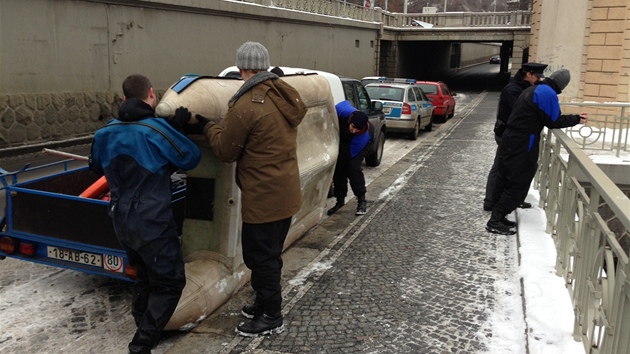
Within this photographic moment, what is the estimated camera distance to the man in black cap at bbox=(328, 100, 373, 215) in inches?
278

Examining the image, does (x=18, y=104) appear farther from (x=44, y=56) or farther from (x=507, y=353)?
(x=507, y=353)

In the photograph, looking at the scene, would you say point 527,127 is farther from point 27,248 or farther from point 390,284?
point 27,248

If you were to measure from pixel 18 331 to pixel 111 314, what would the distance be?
0.66 meters

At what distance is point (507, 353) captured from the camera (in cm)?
385

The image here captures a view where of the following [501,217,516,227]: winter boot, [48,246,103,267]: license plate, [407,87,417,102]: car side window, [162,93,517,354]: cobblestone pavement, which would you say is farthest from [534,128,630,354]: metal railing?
[407,87,417,102]: car side window

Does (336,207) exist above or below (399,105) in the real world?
below

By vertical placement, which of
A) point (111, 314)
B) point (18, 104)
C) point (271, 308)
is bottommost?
point (111, 314)

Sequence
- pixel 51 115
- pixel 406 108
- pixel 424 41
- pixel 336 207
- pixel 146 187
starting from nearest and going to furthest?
pixel 146 187
pixel 336 207
pixel 51 115
pixel 406 108
pixel 424 41

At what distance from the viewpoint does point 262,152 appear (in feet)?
12.2

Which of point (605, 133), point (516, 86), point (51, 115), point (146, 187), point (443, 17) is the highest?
point (443, 17)

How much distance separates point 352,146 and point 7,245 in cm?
425

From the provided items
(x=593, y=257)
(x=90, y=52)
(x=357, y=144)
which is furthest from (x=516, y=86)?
(x=90, y=52)

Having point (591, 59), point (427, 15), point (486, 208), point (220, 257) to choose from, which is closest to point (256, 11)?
point (591, 59)

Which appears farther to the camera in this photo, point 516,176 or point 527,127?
point 516,176
